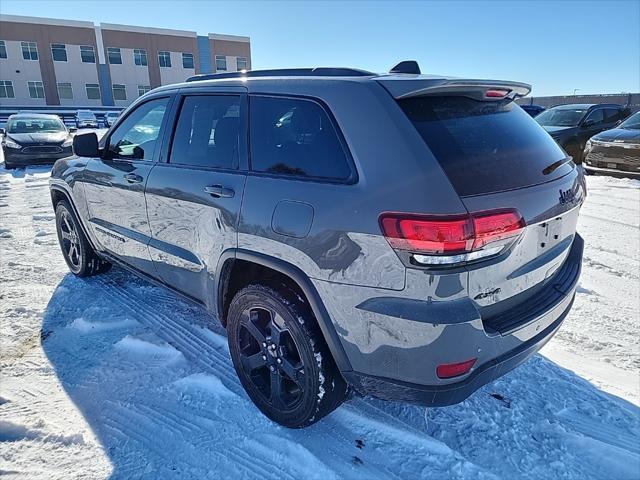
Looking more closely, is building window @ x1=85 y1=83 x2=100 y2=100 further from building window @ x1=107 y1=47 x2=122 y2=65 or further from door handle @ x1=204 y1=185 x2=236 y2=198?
door handle @ x1=204 y1=185 x2=236 y2=198

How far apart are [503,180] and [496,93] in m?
0.59

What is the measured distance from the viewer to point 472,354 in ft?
6.14

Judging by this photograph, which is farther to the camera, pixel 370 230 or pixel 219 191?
pixel 219 191

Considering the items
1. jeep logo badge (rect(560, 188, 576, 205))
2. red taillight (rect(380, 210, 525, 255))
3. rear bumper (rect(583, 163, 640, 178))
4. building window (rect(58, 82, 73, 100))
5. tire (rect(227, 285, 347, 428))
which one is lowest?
tire (rect(227, 285, 347, 428))

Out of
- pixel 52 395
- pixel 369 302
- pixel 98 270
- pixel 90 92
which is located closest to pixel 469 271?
pixel 369 302

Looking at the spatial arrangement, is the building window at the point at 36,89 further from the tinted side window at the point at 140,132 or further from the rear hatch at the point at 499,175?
the rear hatch at the point at 499,175

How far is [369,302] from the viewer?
6.26 ft

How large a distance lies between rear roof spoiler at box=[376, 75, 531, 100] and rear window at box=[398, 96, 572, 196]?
0.12 ft

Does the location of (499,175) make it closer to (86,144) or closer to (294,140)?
(294,140)

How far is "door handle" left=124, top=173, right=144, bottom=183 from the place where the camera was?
3223mm

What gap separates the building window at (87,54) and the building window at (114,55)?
→ 1579mm

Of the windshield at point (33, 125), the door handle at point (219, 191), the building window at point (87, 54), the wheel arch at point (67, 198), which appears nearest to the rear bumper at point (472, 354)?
the door handle at point (219, 191)

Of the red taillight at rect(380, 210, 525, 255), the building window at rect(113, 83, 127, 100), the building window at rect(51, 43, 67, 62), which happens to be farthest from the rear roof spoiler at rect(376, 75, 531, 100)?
the building window at rect(51, 43, 67, 62)

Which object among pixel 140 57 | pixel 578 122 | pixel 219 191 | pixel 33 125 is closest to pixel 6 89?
pixel 140 57
